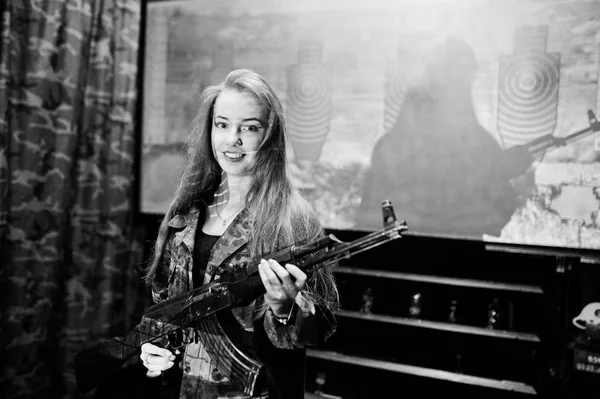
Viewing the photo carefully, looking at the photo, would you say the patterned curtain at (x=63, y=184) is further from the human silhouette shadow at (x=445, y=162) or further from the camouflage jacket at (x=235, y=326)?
the human silhouette shadow at (x=445, y=162)

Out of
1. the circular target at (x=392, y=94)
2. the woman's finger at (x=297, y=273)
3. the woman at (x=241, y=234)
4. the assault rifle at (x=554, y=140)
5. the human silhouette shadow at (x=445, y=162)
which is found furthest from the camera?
the circular target at (x=392, y=94)

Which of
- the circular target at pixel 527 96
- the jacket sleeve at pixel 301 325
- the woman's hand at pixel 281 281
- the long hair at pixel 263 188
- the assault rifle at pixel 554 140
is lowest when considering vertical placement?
the jacket sleeve at pixel 301 325

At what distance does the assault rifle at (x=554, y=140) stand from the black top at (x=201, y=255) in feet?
6.50

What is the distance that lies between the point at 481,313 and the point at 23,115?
9.10 ft

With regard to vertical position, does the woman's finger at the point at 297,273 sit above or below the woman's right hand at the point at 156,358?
above

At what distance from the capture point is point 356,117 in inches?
116

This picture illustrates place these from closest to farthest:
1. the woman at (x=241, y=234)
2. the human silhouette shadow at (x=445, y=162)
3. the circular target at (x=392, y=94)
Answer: the woman at (x=241, y=234) → the human silhouette shadow at (x=445, y=162) → the circular target at (x=392, y=94)

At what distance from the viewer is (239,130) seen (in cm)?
130

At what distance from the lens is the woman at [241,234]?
3.92ft

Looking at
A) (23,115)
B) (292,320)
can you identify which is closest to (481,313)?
(292,320)

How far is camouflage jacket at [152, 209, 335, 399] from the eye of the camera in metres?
1.16

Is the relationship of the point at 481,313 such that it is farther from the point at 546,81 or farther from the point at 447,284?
the point at 546,81

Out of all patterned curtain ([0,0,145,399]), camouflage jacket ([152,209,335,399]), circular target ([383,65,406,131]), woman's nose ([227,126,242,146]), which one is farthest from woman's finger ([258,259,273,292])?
circular target ([383,65,406,131])

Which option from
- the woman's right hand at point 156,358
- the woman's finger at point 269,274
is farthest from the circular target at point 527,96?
the woman's right hand at point 156,358
